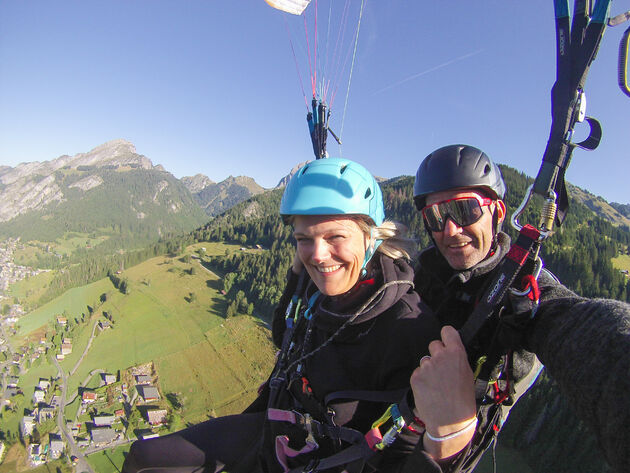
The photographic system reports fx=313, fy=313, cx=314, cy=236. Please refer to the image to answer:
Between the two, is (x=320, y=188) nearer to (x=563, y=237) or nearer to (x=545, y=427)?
(x=545, y=427)

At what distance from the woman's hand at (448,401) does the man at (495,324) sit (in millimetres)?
16

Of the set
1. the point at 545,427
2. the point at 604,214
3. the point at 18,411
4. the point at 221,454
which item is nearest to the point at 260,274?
the point at 18,411

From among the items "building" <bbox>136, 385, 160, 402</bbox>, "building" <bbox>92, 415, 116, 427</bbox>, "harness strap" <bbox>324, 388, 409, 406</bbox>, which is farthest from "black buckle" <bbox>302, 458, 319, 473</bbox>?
"building" <bbox>92, 415, 116, 427</bbox>

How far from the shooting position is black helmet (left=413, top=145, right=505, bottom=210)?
337 cm

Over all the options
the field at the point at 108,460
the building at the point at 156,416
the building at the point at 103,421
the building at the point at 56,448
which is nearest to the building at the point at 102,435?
the building at the point at 103,421

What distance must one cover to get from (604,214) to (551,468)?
22200 centimetres

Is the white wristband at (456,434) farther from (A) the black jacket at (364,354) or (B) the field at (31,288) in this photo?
(B) the field at (31,288)

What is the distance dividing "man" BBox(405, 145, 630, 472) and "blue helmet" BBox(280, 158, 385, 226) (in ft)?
2.90

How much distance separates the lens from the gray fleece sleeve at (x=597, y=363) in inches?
41.8

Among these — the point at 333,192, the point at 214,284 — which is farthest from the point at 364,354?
the point at 214,284

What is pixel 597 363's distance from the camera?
1200mm

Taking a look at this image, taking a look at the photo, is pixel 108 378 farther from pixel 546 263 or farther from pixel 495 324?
pixel 546 263

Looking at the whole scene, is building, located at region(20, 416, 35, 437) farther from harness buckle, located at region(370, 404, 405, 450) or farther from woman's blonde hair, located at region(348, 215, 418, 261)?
woman's blonde hair, located at region(348, 215, 418, 261)

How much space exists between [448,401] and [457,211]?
7.16ft
